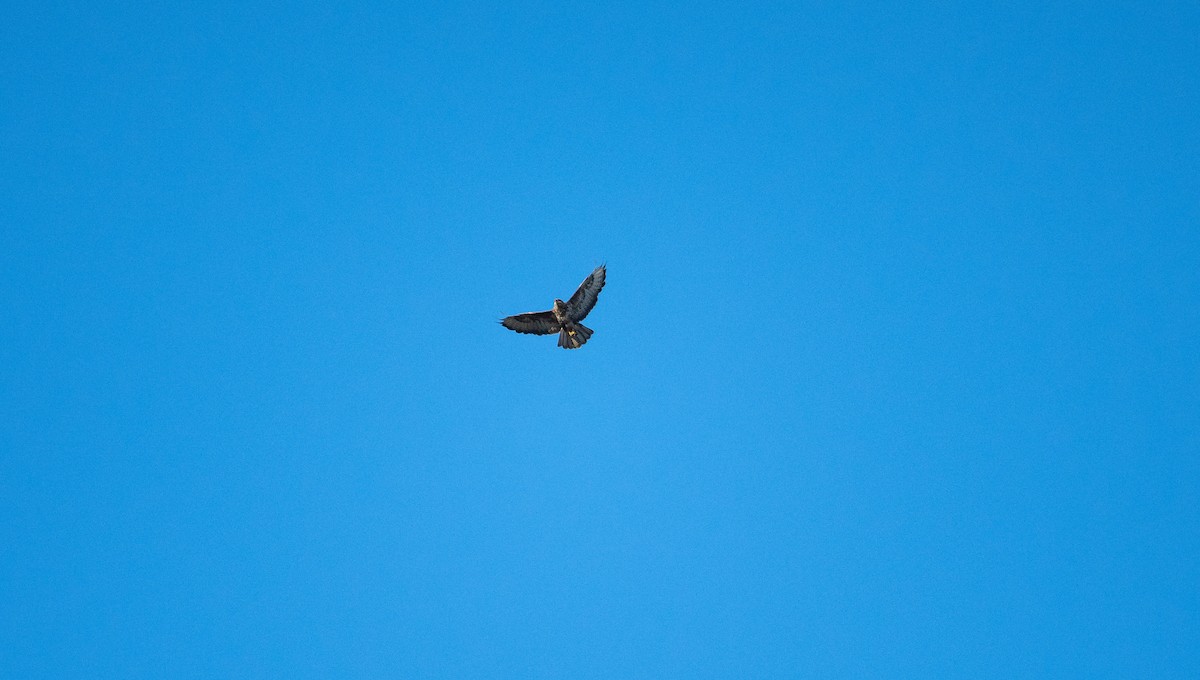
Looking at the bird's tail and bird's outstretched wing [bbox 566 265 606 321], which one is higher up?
bird's outstretched wing [bbox 566 265 606 321]

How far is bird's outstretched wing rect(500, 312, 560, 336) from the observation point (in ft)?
111

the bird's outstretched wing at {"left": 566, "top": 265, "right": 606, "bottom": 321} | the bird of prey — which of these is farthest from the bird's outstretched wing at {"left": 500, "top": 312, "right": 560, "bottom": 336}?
the bird's outstretched wing at {"left": 566, "top": 265, "right": 606, "bottom": 321}

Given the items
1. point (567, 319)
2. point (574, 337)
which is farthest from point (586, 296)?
point (574, 337)

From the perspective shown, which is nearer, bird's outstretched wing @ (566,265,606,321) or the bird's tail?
bird's outstretched wing @ (566,265,606,321)

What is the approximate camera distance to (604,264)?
108 ft

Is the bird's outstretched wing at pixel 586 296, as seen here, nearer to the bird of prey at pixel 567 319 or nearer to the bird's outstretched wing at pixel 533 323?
the bird of prey at pixel 567 319

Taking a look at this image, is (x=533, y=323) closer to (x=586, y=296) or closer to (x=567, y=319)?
(x=567, y=319)

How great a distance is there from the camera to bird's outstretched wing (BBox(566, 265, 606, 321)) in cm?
3291

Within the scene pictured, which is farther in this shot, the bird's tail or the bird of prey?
the bird's tail

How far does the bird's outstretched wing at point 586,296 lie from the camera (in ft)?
108

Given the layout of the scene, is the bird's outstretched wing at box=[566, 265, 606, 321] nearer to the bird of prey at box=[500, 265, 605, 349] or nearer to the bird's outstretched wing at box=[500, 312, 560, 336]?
the bird of prey at box=[500, 265, 605, 349]

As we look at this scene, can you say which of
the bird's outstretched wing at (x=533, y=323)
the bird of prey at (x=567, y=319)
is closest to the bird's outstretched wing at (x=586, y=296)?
the bird of prey at (x=567, y=319)

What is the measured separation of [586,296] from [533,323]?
2233 mm

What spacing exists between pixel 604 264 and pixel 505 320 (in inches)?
158
